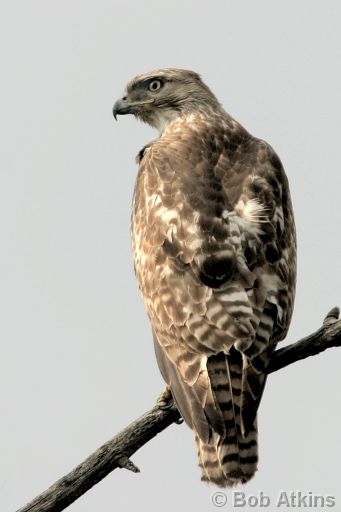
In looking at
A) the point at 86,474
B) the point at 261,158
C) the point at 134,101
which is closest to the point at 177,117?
the point at 134,101

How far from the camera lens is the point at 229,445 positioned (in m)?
9.65

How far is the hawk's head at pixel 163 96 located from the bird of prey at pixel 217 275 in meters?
1.45

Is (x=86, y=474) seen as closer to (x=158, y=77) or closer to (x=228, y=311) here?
(x=228, y=311)

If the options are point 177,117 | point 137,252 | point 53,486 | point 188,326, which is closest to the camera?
point 53,486

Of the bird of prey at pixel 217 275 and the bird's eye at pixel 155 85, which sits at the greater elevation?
the bird's eye at pixel 155 85

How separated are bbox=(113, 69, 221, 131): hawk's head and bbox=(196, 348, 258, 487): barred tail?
4.44 metres

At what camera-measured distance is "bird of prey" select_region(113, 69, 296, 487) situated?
9727 millimetres

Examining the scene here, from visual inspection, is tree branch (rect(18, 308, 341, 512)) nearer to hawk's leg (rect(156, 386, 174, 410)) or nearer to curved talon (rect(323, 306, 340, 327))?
curved talon (rect(323, 306, 340, 327))

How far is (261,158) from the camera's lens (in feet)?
38.1

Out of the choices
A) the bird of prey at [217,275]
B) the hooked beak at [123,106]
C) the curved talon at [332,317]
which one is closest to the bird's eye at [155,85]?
the hooked beak at [123,106]

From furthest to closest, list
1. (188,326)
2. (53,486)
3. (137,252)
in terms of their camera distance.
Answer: (137,252) < (188,326) < (53,486)

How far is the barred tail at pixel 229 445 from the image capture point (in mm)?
9617

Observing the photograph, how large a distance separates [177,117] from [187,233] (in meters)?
3.16

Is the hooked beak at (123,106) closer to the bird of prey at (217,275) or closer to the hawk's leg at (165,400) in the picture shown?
the bird of prey at (217,275)
